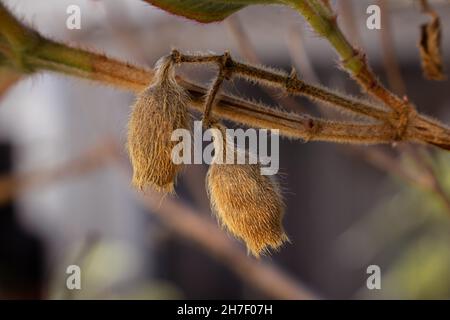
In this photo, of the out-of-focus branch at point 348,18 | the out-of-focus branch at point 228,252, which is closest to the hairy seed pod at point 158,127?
the out-of-focus branch at point 348,18

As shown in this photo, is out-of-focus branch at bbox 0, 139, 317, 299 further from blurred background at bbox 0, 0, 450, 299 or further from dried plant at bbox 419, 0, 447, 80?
dried plant at bbox 419, 0, 447, 80

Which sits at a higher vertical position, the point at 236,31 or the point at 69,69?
the point at 236,31

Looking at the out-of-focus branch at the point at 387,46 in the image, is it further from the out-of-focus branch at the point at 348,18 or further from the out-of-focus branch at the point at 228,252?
the out-of-focus branch at the point at 228,252

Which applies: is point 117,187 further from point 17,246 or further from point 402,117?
point 402,117

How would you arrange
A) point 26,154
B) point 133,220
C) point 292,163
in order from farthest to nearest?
point 26,154 < point 133,220 < point 292,163
